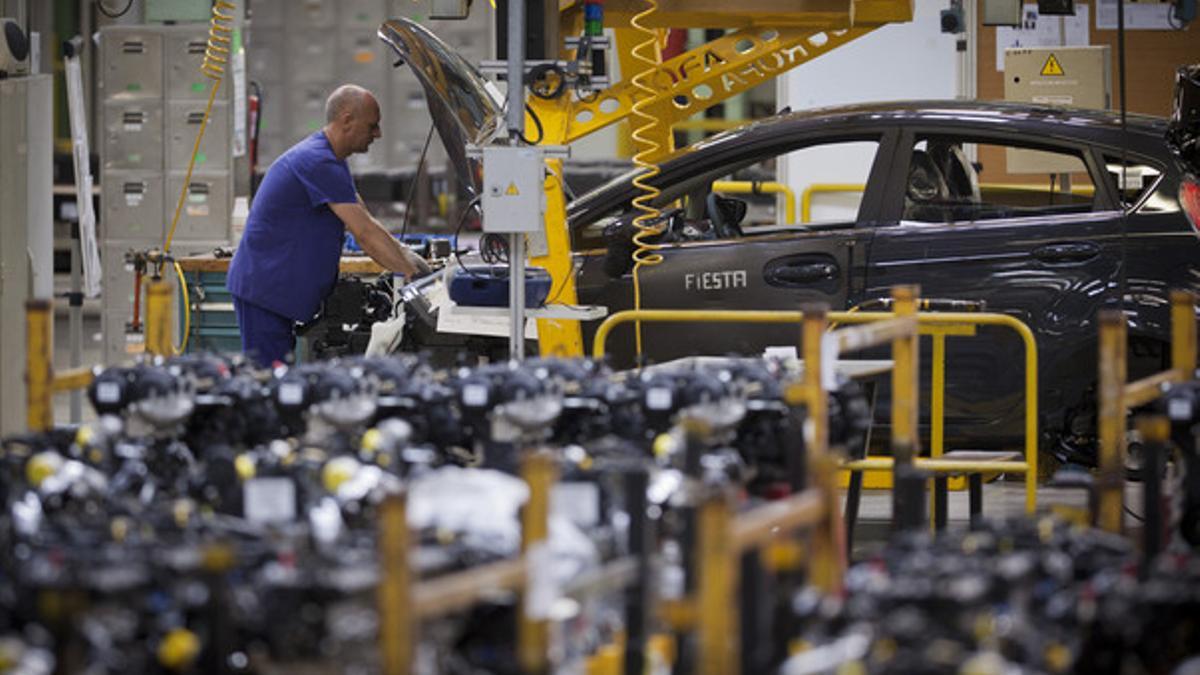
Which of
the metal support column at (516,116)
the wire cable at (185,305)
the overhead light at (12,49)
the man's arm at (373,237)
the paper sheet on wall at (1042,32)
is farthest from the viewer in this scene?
the paper sheet on wall at (1042,32)

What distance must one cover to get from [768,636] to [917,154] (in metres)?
4.28

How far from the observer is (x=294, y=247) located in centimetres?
802

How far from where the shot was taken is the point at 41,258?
27.6 ft

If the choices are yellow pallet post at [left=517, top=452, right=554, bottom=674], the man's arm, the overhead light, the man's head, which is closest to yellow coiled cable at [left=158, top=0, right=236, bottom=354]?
the overhead light

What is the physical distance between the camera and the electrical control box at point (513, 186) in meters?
6.95

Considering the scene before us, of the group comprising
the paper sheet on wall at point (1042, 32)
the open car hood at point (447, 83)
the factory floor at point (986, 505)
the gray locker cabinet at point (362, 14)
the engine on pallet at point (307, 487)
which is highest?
the gray locker cabinet at point (362, 14)

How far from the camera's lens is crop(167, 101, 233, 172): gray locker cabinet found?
11922 millimetres

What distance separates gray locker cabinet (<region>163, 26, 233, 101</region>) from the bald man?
4.05m

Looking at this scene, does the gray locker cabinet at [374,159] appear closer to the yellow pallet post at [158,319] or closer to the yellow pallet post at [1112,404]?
the yellow pallet post at [158,319]

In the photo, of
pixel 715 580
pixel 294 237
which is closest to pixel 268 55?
pixel 294 237

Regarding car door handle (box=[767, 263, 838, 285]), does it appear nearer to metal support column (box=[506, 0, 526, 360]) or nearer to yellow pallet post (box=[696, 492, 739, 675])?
metal support column (box=[506, 0, 526, 360])

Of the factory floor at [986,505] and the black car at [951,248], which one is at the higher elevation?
the black car at [951,248]

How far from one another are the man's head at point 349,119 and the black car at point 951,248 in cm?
28

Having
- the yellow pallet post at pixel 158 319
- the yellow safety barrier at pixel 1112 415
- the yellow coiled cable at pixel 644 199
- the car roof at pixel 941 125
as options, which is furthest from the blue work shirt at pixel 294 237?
the yellow safety barrier at pixel 1112 415
